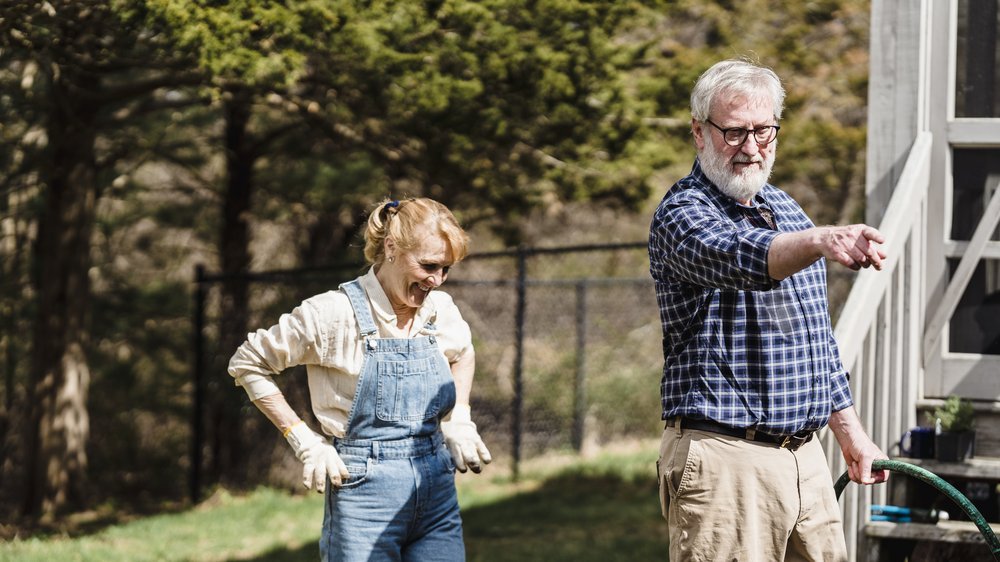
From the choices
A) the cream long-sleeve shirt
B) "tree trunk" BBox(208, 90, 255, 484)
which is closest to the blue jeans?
the cream long-sleeve shirt

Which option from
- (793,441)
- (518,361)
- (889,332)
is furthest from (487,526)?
(793,441)

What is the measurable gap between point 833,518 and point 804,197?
508 inches

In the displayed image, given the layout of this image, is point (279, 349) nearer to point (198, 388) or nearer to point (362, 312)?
point (362, 312)

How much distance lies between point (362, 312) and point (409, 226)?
27 centimetres

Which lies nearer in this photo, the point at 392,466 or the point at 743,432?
the point at 743,432

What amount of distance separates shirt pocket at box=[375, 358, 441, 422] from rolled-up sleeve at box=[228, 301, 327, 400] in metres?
0.19

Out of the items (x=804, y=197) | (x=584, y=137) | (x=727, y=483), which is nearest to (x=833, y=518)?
(x=727, y=483)

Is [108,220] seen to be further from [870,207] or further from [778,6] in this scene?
[870,207]

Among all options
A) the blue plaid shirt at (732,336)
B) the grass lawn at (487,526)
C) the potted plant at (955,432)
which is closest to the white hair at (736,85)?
the blue plaid shirt at (732,336)

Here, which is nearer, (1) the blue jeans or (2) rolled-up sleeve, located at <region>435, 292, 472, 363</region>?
(1) the blue jeans

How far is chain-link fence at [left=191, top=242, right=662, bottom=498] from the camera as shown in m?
9.14

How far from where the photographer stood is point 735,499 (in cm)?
284

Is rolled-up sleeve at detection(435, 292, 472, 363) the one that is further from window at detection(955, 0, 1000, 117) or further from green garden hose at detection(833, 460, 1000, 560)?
window at detection(955, 0, 1000, 117)

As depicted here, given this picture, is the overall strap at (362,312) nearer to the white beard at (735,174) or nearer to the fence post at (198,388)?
the white beard at (735,174)
